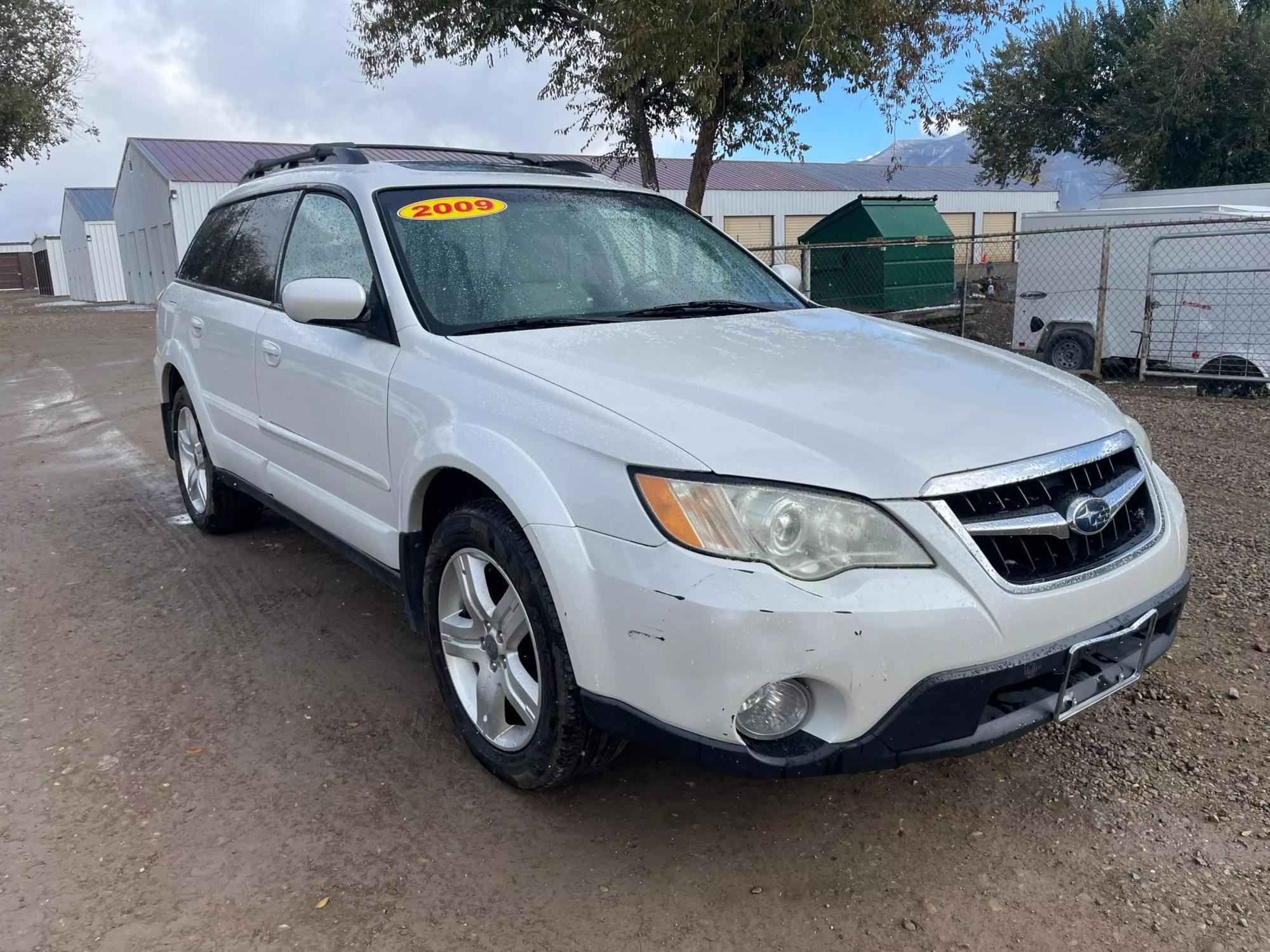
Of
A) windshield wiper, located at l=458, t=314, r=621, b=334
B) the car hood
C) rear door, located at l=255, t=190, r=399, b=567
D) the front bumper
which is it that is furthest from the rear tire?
the front bumper

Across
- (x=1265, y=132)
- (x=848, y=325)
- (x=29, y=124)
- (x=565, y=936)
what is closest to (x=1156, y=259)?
(x=848, y=325)

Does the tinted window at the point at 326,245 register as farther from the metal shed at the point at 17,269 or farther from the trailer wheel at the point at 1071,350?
the metal shed at the point at 17,269

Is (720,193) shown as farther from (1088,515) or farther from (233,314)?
(1088,515)

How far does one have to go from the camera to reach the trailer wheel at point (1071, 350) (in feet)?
36.1

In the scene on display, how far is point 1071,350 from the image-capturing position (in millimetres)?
11297

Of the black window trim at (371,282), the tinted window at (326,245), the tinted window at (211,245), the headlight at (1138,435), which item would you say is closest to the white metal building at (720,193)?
the tinted window at (211,245)

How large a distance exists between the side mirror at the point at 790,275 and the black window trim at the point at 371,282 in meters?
1.72

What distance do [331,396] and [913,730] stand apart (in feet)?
7.44

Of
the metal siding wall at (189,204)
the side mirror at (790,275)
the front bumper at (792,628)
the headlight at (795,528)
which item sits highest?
the metal siding wall at (189,204)

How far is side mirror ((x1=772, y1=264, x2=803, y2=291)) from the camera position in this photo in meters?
4.14

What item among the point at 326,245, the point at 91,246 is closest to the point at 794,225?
the point at 91,246

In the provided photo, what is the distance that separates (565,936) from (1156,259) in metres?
10.2

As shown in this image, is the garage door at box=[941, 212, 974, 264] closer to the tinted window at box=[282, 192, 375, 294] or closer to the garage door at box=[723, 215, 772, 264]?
the garage door at box=[723, 215, 772, 264]

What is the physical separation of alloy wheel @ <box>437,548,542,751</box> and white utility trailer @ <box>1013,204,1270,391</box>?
338 inches
